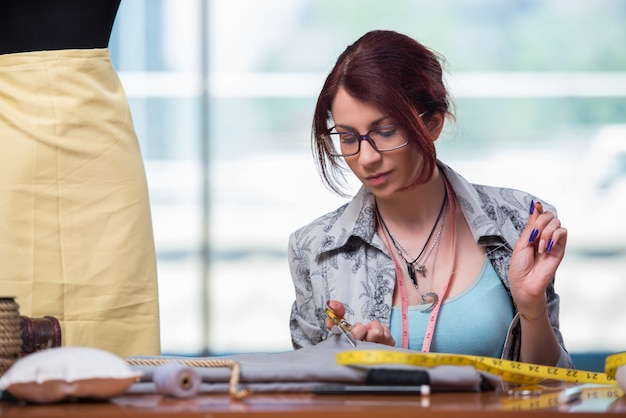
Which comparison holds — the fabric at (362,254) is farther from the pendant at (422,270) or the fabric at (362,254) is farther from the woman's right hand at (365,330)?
the woman's right hand at (365,330)

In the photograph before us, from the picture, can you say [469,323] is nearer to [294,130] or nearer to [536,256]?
[536,256]

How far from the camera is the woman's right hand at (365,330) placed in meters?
1.57

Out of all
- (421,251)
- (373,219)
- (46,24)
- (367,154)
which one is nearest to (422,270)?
(421,251)

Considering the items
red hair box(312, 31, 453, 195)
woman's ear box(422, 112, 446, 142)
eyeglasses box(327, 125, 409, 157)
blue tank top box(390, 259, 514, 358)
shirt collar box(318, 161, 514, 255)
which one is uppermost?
red hair box(312, 31, 453, 195)

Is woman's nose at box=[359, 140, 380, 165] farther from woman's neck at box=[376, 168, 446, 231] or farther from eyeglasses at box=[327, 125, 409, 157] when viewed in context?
woman's neck at box=[376, 168, 446, 231]

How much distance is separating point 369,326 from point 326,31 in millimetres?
3730

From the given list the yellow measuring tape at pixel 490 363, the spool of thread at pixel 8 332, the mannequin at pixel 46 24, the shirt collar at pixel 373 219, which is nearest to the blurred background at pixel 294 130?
the shirt collar at pixel 373 219

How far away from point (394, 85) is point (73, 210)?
668mm

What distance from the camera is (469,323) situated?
1907 mm

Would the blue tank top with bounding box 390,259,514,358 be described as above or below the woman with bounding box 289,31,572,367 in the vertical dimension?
below

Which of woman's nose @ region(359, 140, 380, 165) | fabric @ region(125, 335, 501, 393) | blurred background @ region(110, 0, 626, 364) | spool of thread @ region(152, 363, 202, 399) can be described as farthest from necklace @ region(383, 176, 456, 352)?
blurred background @ region(110, 0, 626, 364)

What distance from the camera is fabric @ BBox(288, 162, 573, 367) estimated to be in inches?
77.9

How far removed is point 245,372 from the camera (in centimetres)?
117

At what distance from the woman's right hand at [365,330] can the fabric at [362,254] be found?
277mm
